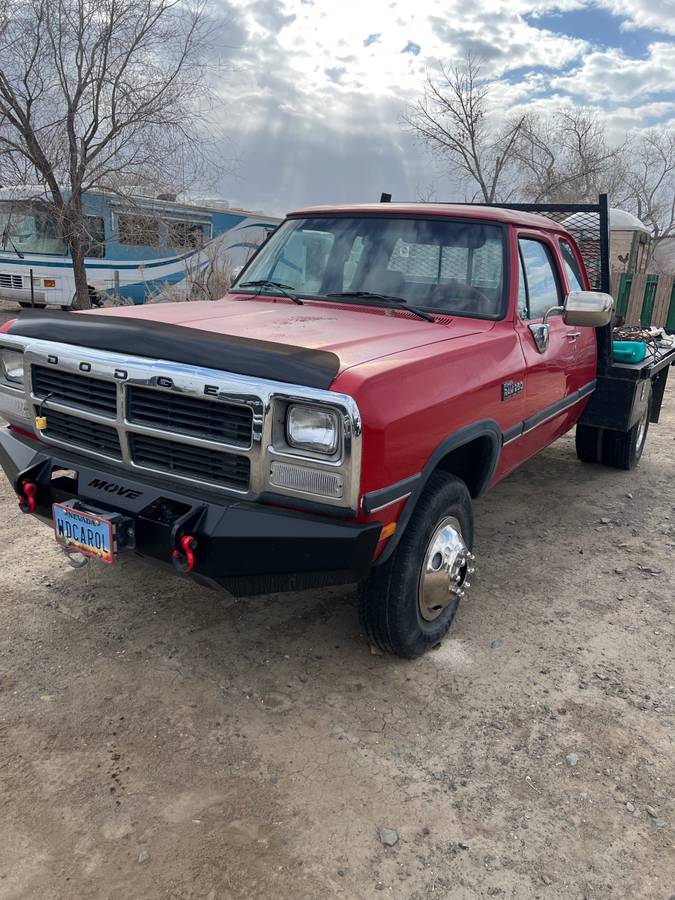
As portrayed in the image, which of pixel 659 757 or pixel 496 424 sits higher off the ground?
pixel 496 424

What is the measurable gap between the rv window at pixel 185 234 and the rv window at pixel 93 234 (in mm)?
1267

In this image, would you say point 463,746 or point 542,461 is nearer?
point 463,746

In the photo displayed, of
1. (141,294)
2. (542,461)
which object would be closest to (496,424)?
(542,461)

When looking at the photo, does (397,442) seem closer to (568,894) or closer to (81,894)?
(568,894)

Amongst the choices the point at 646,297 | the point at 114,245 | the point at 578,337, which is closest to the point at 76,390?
the point at 578,337

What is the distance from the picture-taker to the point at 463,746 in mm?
2744

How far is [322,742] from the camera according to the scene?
8.97 feet

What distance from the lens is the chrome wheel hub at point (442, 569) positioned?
10.3 ft

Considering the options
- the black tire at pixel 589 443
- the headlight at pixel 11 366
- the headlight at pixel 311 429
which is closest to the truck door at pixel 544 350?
the black tire at pixel 589 443

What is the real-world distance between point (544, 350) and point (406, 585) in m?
1.84

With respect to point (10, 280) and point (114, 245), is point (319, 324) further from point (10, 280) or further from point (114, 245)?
point (10, 280)

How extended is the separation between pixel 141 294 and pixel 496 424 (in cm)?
1373

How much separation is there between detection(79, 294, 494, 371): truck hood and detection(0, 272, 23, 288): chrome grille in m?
12.6

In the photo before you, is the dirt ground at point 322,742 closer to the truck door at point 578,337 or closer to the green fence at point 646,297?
the truck door at point 578,337
